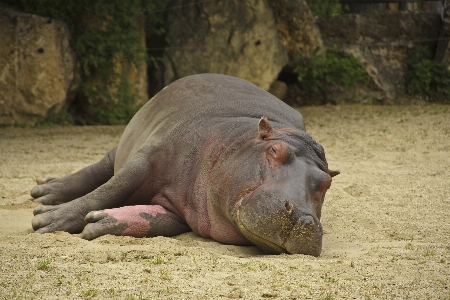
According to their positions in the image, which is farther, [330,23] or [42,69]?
[330,23]

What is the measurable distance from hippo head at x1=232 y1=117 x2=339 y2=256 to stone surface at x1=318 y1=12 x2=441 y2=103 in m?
8.28

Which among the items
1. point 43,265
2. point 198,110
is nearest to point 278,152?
point 198,110

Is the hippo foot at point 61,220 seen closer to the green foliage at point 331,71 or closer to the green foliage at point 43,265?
the green foliage at point 43,265

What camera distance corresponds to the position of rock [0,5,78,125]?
9.93 m

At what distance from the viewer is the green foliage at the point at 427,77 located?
40.0 feet

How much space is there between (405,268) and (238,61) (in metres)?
8.11

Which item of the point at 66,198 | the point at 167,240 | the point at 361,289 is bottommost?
the point at 66,198

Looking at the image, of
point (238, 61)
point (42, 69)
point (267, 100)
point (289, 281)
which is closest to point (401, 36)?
point (238, 61)

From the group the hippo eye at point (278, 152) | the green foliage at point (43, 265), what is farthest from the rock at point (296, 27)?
the green foliage at point (43, 265)

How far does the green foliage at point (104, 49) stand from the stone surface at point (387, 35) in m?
3.45

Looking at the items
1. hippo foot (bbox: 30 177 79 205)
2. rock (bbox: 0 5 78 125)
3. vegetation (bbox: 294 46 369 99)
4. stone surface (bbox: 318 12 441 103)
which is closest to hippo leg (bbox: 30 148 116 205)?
hippo foot (bbox: 30 177 79 205)

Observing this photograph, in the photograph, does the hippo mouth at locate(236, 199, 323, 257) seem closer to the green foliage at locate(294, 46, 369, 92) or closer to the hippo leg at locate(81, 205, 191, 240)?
the hippo leg at locate(81, 205, 191, 240)

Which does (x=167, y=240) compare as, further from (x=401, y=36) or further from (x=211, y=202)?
(x=401, y=36)

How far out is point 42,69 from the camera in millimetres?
10133
